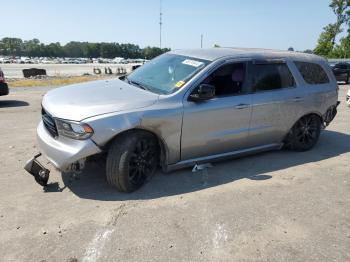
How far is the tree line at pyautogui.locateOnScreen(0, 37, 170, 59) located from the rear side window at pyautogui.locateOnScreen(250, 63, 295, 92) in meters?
155

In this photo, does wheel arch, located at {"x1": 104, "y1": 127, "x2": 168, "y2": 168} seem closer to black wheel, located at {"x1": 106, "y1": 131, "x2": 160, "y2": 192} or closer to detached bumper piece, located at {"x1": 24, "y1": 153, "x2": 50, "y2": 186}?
black wheel, located at {"x1": 106, "y1": 131, "x2": 160, "y2": 192}

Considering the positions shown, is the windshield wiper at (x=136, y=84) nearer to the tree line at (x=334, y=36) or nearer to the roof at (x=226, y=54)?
the roof at (x=226, y=54)

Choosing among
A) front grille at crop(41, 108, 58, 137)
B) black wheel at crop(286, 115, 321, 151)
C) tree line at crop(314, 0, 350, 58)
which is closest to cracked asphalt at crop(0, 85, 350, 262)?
black wheel at crop(286, 115, 321, 151)

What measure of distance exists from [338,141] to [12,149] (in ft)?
20.2

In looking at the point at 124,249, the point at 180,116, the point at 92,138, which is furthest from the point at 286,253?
the point at 92,138

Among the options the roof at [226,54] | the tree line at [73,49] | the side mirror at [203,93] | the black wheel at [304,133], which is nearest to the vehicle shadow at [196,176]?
the black wheel at [304,133]

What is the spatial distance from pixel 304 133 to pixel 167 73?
276cm

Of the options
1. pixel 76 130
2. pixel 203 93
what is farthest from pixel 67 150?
pixel 203 93

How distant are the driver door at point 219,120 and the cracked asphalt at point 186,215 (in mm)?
401

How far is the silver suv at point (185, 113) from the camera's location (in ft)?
13.1

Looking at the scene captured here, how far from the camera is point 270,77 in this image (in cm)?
543

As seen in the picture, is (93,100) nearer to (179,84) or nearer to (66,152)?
(66,152)

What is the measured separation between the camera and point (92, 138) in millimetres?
3871

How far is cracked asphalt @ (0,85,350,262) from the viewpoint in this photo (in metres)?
3.16
